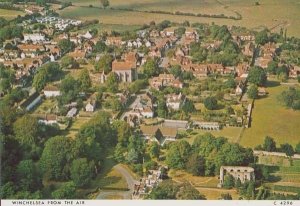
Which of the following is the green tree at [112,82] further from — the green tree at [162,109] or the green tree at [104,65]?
the green tree at [162,109]

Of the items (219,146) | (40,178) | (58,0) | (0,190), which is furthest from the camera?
(58,0)

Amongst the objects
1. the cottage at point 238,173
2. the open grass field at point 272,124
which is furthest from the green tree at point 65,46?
the cottage at point 238,173

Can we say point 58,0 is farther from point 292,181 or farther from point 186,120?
point 292,181

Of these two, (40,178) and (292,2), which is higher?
(292,2)

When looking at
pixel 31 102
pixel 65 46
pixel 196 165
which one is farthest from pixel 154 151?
pixel 65 46

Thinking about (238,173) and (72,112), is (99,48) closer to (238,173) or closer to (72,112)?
(72,112)

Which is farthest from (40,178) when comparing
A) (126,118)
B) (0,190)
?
(126,118)

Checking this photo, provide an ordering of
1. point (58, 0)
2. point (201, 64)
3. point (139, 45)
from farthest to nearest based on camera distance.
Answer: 1. point (58, 0)
2. point (139, 45)
3. point (201, 64)
